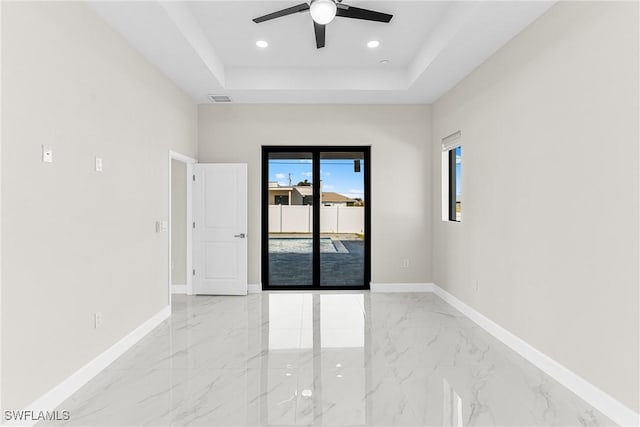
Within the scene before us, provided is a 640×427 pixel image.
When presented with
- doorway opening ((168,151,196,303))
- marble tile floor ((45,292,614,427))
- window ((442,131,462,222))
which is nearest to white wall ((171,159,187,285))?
doorway opening ((168,151,196,303))

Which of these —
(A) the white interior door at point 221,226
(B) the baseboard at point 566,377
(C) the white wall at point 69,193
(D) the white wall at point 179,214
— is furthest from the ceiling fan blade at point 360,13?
(D) the white wall at point 179,214

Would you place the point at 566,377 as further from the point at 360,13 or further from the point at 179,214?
the point at 179,214

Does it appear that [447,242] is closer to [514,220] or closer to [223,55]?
[514,220]

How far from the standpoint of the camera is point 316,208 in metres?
5.58

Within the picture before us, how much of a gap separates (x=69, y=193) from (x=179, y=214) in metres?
2.78

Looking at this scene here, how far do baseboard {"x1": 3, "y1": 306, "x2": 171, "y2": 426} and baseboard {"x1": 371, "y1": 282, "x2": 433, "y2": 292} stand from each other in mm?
3048

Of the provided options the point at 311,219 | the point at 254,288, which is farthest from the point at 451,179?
the point at 254,288

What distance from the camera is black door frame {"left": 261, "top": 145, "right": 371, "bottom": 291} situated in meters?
5.51

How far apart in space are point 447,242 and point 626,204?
2.79 metres

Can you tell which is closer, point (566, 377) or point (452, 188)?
point (566, 377)

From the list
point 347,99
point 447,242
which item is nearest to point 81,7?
point 347,99

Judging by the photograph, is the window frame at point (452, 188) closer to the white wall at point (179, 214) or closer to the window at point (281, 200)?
the window at point (281, 200)

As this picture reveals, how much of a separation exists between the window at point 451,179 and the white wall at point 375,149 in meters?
0.38

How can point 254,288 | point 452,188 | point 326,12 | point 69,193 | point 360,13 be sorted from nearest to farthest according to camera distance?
point 69,193
point 326,12
point 360,13
point 452,188
point 254,288
